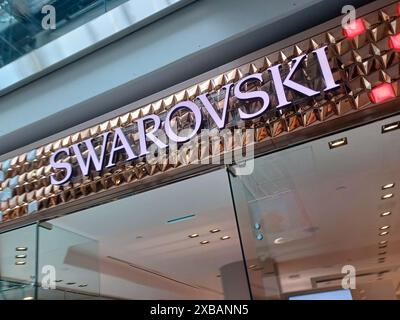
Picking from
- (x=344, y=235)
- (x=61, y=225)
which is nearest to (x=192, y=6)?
(x=61, y=225)

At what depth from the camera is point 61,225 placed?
377 centimetres

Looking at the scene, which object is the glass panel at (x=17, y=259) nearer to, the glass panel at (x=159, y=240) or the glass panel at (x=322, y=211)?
the glass panel at (x=159, y=240)

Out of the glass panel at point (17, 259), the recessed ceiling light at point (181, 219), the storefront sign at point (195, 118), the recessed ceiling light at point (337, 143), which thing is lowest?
the glass panel at point (17, 259)

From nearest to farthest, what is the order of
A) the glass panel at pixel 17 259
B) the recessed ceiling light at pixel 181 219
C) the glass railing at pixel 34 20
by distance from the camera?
1. the glass railing at pixel 34 20
2. the glass panel at pixel 17 259
3. the recessed ceiling light at pixel 181 219

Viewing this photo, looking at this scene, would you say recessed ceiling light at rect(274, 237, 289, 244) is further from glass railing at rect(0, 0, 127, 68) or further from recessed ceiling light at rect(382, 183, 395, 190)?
glass railing at rect(0, 0, 127, 68)

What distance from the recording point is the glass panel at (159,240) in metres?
3.63

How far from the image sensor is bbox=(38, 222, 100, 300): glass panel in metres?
3.52

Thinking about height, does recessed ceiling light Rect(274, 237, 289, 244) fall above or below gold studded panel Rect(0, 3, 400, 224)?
below

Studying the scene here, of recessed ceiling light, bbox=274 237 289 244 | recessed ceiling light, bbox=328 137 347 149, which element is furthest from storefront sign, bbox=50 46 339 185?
recessed ceiling light, bbox=274 237 289 244

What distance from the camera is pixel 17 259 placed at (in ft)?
12.5

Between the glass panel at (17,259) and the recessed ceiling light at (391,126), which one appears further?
the glass panel at (17,259)

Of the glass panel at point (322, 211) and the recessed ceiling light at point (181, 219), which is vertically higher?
the recessed ceiling light at point (181, 219)

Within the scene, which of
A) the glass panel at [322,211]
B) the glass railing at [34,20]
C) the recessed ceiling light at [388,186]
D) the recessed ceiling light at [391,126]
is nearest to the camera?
the recessed ceiling light at [391,126]

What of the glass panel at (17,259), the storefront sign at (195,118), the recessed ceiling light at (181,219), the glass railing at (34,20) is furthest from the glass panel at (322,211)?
the glass panel at (17,259)
